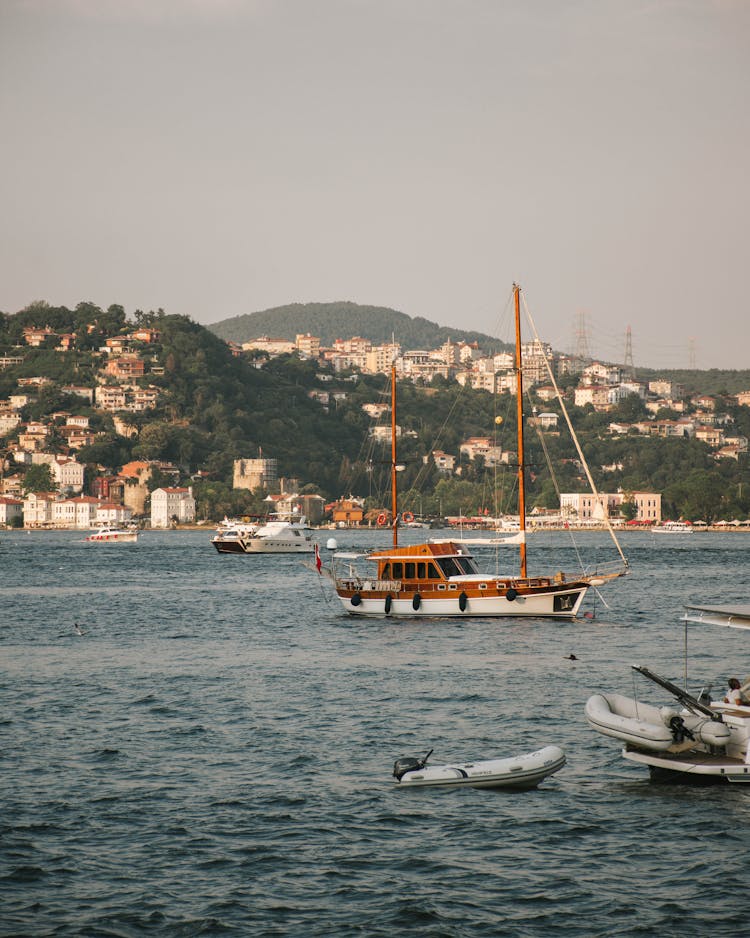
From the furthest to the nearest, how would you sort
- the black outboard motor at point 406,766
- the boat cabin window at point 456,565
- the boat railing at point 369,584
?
the boat railing at point 369,584
the boat cabin window at point 456,565
the black outboard motor at point 406,766

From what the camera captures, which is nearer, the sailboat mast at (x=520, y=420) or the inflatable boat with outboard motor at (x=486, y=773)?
the inflatable boat with outboard motor at (x=486, y=773)

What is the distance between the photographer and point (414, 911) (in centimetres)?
1641

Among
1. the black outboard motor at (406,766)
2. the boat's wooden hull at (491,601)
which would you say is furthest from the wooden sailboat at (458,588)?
the black outboard motor at (406,766)

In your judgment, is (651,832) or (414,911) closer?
(414,911)

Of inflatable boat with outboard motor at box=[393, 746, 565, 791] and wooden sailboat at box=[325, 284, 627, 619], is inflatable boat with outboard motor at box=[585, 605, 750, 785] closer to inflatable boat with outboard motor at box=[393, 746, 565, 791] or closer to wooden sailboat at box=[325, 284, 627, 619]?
inflatable boat with outboard motor at box=[393, 746, 565, 791]

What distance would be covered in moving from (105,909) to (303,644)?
91.6 ft

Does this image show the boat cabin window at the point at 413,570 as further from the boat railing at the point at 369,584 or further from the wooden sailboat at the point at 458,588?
the boat railing at the point at 369,584

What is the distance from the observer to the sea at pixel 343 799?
16516 mm

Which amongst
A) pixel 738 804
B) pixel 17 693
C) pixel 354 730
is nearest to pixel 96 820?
pixel 354 730

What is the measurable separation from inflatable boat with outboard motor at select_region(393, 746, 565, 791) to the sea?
0.26m

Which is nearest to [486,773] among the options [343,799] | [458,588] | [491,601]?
[343,799]

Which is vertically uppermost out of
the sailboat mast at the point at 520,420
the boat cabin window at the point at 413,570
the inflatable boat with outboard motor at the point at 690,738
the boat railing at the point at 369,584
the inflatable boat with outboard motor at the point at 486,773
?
the sailboat mast at the point at 520,420

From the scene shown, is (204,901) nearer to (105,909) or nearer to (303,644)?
(105,909)

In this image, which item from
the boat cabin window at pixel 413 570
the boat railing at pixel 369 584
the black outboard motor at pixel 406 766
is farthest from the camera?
the boat railing at pixel 369 584
